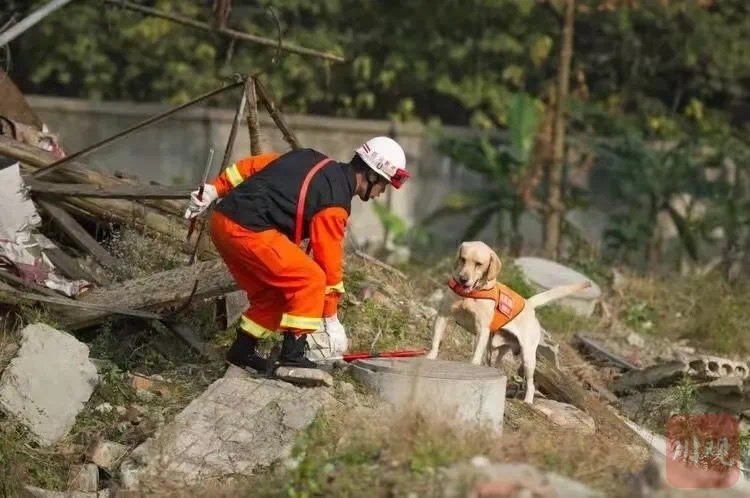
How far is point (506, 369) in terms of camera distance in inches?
352

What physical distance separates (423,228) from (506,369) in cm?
785

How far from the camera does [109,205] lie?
9.49 m

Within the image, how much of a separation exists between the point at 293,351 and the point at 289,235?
61 centimetres

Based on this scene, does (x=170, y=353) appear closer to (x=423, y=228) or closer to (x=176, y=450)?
(x=176, y=450)

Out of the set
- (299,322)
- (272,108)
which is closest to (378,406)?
(299,322)

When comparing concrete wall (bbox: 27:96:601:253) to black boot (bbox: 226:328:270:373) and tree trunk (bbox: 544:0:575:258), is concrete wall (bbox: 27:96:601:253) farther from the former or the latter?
black boot (bbox: 226:328:270:373)

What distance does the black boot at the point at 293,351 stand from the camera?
24.6ft

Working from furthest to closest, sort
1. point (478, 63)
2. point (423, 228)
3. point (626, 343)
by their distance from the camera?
point (478, 63) → point (423, 228) → point (626, 343)

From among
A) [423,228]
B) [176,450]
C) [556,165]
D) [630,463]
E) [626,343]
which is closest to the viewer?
[630,463]

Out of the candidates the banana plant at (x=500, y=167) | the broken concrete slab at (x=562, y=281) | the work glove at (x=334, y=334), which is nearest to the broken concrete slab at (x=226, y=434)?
the work glove at (x=334, y=334)

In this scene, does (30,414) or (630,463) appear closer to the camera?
(630,463)

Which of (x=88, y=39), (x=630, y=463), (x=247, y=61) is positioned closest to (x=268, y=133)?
(x=247, y=61)

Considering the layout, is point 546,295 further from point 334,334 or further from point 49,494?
point 49,494

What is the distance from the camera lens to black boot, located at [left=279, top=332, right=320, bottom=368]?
750 cm
